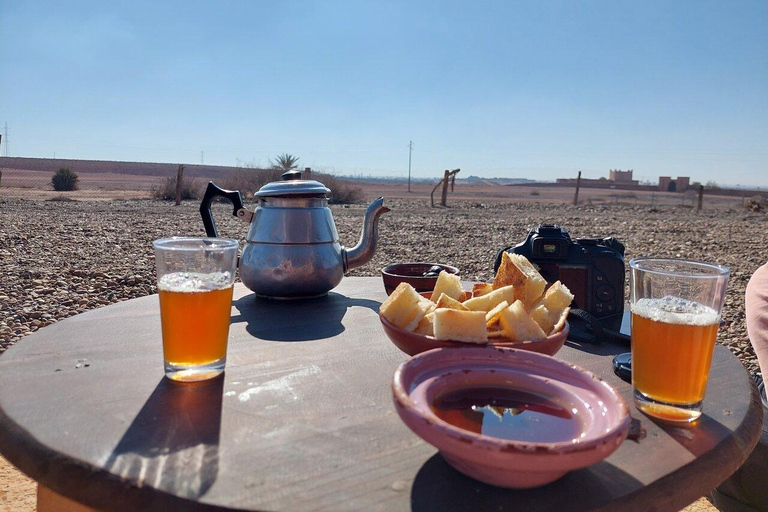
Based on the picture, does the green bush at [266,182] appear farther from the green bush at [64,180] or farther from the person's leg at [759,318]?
the person's leg at [759,318]

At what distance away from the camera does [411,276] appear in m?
1.45

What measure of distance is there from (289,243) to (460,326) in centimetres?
78

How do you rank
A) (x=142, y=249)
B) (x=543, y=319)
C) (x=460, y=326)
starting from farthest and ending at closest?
(x=142, y=249) → (x=543, y=319) → (x=460, y=326)

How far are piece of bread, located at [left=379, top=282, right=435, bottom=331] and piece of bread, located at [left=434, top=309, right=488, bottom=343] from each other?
0.28 ft

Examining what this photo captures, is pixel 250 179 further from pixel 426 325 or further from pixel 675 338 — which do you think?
pixel 675 338

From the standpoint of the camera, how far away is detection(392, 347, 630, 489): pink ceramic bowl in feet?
1.82

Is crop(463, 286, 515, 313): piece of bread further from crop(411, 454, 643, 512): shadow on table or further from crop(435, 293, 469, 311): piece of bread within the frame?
crop(411, 454, 643, 512): shadow on table

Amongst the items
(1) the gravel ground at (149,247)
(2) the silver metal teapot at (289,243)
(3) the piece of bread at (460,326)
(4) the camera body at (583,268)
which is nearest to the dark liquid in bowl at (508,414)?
(3) the piece of bread at (460,326)

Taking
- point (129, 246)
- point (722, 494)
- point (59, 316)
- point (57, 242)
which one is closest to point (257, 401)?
point (722, 494)

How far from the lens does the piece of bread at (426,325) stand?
914mm

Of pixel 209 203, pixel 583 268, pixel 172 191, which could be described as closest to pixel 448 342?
pixel 583 268

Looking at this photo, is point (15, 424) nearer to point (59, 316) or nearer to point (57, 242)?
point (59, 316)

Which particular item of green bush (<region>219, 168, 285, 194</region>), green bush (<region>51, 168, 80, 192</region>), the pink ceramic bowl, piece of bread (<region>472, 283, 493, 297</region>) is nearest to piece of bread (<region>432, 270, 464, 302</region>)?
piece of bread (<region>472, 283, 493, 297</region>)

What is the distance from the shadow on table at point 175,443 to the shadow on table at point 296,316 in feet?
1.13
